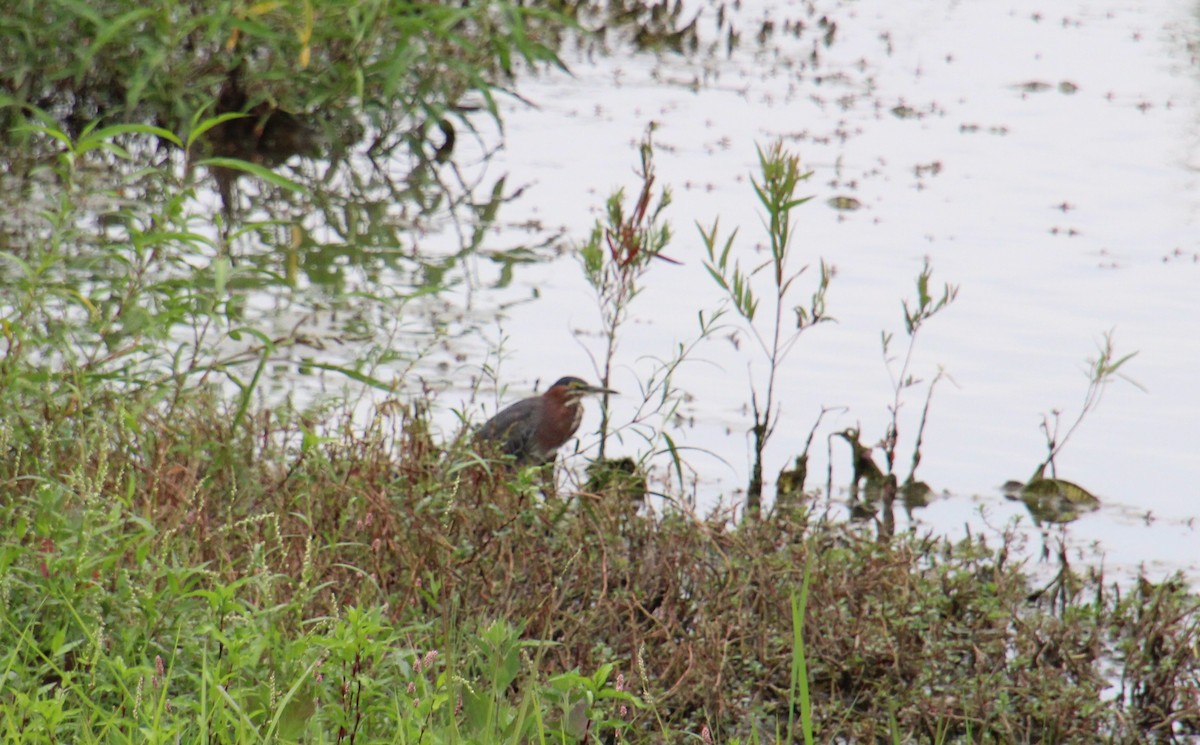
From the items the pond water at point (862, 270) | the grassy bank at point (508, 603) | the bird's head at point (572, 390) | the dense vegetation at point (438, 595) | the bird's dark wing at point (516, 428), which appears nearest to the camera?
the dense vegetation at point (438, 595)

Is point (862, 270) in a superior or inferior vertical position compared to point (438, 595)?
superior

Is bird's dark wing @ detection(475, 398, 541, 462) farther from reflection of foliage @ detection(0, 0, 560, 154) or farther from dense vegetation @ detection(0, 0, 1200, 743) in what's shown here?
reflection of foliage @ detection(0, 0, 560, 154)

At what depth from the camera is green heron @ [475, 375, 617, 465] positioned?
16.6ft

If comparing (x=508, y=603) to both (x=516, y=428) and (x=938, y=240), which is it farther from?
(x=938, y=240)

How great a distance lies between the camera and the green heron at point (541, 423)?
16.6 ft

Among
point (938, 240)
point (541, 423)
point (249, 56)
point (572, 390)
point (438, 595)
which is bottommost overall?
point (438, 595)

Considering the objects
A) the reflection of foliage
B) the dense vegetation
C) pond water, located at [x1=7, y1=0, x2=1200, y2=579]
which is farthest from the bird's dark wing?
the reflection of foliage

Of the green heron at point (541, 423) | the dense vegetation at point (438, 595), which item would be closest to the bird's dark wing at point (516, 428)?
the green heron at point (541, 423)

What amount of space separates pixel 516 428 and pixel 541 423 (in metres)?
0.11

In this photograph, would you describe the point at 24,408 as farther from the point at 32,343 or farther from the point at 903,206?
the point at 903,206

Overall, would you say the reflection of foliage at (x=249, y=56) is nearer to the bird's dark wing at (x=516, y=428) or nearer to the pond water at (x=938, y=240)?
the pond water at (x=938, y=240)

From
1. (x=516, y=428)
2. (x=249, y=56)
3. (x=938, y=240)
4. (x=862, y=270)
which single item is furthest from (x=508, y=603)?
(x=249, y=56)

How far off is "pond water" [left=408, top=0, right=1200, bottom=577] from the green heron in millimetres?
283

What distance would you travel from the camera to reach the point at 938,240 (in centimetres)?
834
